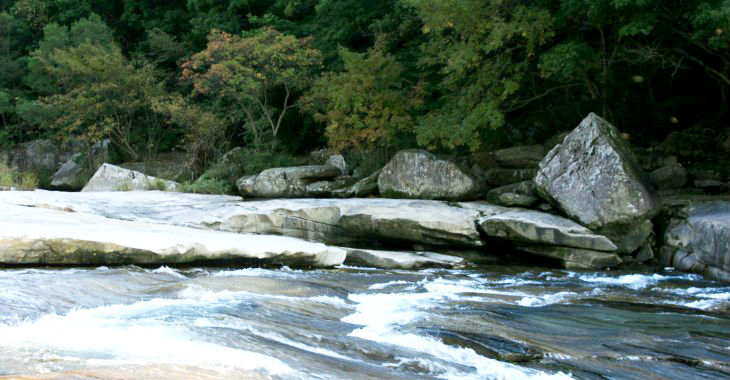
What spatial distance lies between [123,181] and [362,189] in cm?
644

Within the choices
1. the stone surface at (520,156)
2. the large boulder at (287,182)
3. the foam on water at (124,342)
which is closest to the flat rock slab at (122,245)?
the foam on water at (124,342)

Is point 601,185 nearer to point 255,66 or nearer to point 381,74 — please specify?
point 381,74

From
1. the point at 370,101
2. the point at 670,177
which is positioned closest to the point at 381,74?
the point at 370,101

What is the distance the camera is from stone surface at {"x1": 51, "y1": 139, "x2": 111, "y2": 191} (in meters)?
24.9

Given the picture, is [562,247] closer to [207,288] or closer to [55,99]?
[207,288]

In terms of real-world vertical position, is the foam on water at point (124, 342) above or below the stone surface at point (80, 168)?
below

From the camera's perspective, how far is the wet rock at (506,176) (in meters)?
16.7

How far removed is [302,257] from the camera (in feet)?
32.5

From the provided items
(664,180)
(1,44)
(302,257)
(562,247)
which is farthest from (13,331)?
(1,44)

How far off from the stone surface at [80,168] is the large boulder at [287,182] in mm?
9491

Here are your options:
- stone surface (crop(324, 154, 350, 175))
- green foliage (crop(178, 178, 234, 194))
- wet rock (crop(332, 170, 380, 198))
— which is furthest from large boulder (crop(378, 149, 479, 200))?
green foliage (crop(178, 178, 234, 194))

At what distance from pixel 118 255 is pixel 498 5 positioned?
32.3 ft

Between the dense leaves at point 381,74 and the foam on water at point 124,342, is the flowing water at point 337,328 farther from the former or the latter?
the dense leaves at point 381,74

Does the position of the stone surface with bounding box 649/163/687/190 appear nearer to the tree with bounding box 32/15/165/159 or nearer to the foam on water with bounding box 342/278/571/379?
the foam on water with bounding box 342/278/571/379
